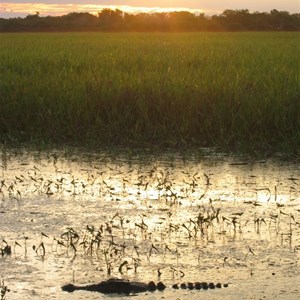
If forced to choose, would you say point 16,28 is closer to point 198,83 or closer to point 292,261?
point 198,83

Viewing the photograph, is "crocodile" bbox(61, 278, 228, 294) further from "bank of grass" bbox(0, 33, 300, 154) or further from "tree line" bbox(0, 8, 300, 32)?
"tree line" bbox(0, 8, 300, 32)

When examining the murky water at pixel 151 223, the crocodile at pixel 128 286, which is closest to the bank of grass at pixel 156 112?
the murky water at pixel 151 223

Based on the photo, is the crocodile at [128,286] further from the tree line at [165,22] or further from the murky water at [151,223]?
the tree line at [165,22]

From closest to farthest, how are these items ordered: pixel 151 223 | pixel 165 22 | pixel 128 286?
pixel 128 286 → pixel 151 223 → pixel 165 22

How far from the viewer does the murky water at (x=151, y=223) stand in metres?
4.02

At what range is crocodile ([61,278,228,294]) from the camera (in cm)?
384

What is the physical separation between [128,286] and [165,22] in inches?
2083

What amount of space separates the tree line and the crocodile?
168 ft

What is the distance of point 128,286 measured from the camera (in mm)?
3865

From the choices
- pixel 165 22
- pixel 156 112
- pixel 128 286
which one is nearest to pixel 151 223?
pixel 128 286

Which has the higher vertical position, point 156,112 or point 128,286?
point 156,112

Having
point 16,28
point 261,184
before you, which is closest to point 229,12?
point 16,28

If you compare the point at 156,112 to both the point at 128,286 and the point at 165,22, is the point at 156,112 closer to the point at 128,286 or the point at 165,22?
the point at 128,286

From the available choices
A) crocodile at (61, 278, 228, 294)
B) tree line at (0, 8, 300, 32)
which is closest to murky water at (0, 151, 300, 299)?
crocodile at (61, 278, 228, 294)
